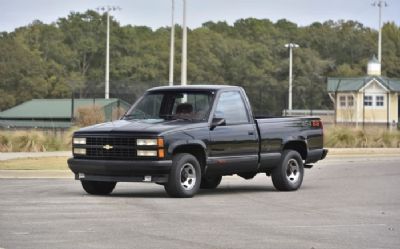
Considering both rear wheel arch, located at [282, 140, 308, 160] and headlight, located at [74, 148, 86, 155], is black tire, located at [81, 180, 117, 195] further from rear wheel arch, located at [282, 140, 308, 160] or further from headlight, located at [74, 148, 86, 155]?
rear wheel arch, located at [282, 140, 308, 160]

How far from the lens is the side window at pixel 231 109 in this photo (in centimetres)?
1758

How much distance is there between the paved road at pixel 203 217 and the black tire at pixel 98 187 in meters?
0.20

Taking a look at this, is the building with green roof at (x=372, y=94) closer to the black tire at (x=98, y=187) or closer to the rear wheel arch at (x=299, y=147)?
the rear wheel arch at (x=299, y=147)

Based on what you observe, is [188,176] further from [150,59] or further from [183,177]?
[150,59]

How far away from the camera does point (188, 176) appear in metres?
16.6

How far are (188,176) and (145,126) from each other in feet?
3.59

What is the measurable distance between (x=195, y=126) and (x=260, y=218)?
3466 mm

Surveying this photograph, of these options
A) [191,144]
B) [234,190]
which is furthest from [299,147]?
[191,144]

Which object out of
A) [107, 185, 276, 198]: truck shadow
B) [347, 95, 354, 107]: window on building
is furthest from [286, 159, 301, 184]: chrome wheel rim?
[347, 95, 354, 107]: window on building

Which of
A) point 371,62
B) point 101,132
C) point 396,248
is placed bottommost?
point 396,248

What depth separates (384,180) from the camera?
22344 mm

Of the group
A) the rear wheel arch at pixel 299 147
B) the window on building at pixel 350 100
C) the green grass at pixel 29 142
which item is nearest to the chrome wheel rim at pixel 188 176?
the rear wheel arch at pixel 299 147

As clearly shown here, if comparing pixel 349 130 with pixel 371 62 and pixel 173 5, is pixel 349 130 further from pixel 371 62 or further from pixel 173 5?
pixel 371 62

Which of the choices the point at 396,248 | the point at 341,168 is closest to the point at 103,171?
the point at 396,248
